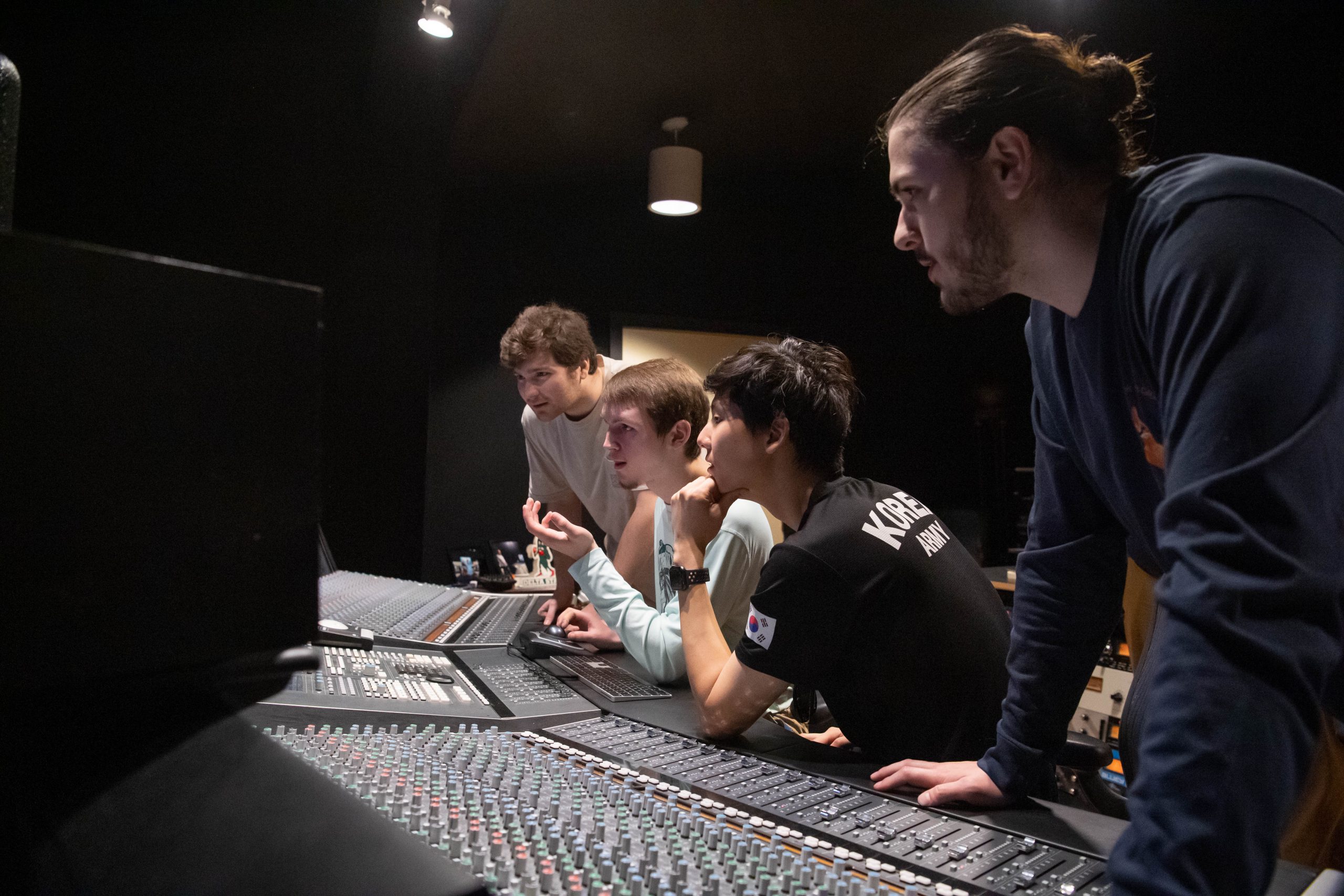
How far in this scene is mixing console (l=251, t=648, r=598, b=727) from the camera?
1.19 metres

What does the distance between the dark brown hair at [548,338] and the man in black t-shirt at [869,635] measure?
1392 mm

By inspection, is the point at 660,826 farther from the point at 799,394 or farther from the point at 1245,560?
the point at 799,394

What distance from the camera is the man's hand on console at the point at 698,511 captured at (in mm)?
1703

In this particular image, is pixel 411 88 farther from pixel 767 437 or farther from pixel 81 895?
pixel 81 895

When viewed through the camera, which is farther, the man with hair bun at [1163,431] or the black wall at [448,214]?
the black wall at [448,214]

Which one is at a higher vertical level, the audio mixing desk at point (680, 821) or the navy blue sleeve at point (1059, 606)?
the navy blue sleeve at point (1059, 606)

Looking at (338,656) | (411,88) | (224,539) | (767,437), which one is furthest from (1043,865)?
(411,88)

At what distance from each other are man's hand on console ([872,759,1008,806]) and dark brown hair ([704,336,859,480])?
28.0 inches

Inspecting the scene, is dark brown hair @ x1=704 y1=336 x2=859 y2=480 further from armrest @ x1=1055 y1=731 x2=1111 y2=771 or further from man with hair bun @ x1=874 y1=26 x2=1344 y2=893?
armrest @ x1=1055 y1=731 x2=1111 y2=771

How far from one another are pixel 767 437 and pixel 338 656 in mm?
926

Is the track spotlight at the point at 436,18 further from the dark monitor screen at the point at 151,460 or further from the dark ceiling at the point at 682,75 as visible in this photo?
the dark monitor screen at the point at 151,460

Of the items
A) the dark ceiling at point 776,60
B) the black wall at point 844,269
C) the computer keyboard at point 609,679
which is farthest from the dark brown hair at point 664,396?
the black wall at point 844,269

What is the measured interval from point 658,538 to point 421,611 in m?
0.71

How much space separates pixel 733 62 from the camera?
3.33 m
